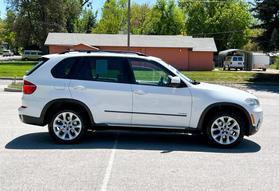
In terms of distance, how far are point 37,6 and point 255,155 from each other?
2733 inches

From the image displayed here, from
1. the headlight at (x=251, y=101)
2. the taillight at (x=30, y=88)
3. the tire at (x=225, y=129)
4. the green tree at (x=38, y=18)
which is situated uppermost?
the green tree at (x=38, y=18)

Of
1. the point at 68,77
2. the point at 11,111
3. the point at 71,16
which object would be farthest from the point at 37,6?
the point at 68,77

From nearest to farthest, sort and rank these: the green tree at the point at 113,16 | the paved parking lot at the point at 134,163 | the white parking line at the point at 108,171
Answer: the white parking line at the point at 108,171 < the paved parking lot at the point at 134,163 < the green tree at the point at 113,16

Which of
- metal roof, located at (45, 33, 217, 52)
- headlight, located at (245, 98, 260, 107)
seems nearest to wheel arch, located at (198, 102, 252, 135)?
headlight, located at (245, 98, 260, 107)

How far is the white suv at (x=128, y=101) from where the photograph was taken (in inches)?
326

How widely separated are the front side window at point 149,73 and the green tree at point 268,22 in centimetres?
2629

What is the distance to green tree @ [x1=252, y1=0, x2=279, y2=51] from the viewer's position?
33.2 metres

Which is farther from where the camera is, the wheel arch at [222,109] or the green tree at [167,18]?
the green tree at [167,18]

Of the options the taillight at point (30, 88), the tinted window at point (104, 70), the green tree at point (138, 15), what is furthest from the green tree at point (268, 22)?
the green tree at point (138, 15)

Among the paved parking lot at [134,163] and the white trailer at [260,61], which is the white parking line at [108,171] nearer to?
the paved parking lot at [134,163]

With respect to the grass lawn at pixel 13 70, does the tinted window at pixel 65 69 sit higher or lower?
higher

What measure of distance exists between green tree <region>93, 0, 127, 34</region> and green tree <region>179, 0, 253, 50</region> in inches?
471

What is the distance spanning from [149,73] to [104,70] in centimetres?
85

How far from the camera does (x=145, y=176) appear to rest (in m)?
6.31
